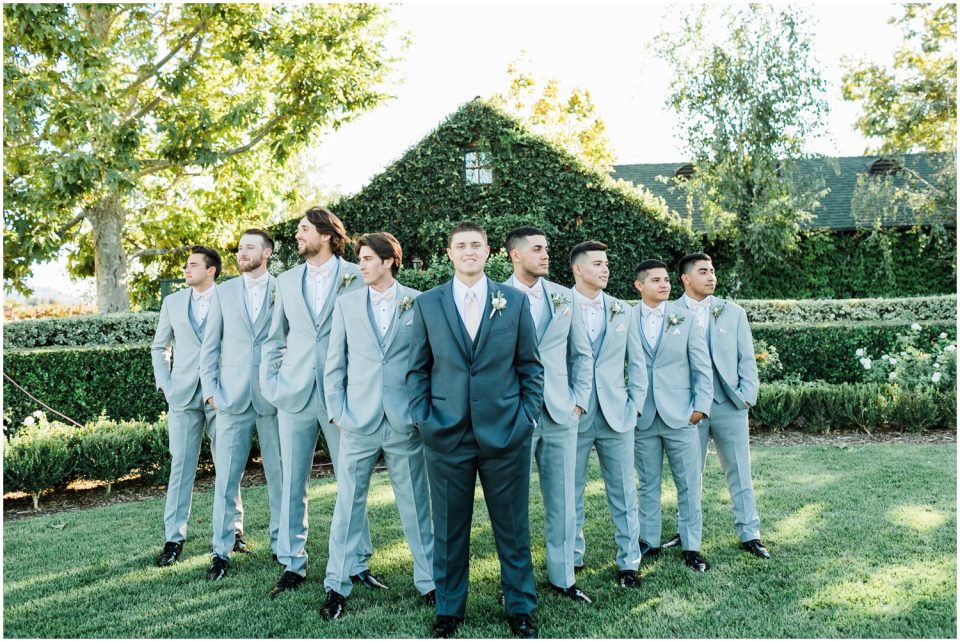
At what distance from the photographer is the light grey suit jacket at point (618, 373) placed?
4.67 m

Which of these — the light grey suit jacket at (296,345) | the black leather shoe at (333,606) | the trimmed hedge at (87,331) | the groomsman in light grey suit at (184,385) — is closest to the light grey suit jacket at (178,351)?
the groomsman in light grey suit at (184,385)

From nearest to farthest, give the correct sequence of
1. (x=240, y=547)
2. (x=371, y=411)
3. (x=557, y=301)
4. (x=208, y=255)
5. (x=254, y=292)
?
(x=371, y=411)
(x=557, y=301)
(x=254, y=292)
(x=240, y=547)
(x=208, y=255)

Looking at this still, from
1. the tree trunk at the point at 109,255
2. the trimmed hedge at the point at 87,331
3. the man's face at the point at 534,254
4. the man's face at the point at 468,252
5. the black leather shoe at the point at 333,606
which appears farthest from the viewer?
the tree trunk at the point at 109,255

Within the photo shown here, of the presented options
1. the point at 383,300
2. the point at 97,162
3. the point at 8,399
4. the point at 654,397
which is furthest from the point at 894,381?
the point at 97,162

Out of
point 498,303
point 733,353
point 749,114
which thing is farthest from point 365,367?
point 749,114

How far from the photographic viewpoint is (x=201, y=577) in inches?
188

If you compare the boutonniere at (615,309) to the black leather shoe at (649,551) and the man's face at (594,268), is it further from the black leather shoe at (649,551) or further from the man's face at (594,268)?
the black leather shoe at (649,551)

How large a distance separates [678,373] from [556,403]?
48.3 inches

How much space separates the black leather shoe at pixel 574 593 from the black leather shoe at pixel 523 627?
0.48 meters

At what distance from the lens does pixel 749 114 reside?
61.7 feet

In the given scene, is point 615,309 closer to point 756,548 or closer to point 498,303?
point 498,303

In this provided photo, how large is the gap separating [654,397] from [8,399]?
8.42 m

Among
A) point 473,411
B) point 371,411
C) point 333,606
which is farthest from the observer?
point 371,411

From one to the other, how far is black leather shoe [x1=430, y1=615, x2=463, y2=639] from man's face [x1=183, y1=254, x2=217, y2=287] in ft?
10.7
